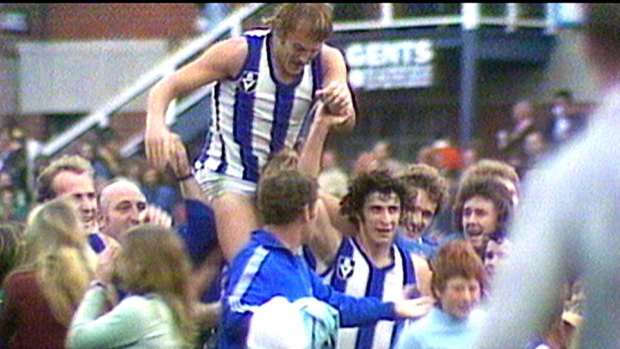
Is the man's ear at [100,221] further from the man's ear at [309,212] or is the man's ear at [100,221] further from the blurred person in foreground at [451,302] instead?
the blurred person in foreground at [451,302]

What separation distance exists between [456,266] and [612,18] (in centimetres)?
278

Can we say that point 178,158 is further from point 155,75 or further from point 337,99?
point 155,75

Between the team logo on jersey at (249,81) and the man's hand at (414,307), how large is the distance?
48.0 inches

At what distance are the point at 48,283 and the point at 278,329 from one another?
1319 millimetres

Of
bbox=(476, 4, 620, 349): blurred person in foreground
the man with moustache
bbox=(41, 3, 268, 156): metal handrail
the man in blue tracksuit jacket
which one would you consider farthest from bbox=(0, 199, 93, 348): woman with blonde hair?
bbox=(41, 3, 268, 156): metal handrail

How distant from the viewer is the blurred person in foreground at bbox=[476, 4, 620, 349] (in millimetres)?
3248

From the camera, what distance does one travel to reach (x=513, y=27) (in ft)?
83.1

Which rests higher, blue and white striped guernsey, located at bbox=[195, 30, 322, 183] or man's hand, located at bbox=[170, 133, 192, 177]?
blue and white striped guernsey, located at bbox=[195, 30, 322, 183]

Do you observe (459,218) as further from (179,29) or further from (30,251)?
(179,29)

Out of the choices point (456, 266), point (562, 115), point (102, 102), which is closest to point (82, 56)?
point (102, 102)

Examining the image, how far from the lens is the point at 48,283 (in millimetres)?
7059

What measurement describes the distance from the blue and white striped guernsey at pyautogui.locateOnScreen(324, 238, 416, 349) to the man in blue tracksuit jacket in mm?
499

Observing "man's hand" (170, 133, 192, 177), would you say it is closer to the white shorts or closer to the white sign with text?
the white shorts

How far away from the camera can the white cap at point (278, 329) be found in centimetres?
608
